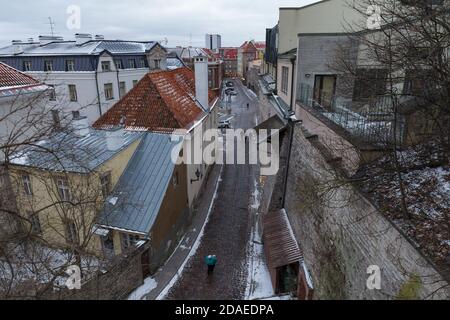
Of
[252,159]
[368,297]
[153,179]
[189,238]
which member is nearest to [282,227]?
[189,238]

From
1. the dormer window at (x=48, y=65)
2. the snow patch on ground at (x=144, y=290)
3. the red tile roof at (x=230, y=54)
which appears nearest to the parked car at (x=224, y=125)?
the dormer window at (x=48, y=65)

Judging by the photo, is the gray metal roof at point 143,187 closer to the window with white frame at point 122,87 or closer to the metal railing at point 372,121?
the metal railing at point 372,121

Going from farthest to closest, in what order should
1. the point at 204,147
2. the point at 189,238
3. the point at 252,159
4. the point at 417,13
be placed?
the point at 252,159
the point at 204,147
the point at 189,238
the point at 417,13

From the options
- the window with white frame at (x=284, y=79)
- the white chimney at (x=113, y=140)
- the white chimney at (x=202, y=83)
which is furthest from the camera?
the white chimney at (x=202, y=83)

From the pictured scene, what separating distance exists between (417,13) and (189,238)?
1149 centimetres

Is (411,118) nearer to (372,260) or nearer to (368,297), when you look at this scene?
(372,260)

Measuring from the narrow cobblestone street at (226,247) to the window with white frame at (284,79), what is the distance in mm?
5983

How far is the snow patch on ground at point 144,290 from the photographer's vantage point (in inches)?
423

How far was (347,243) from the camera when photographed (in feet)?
24.5

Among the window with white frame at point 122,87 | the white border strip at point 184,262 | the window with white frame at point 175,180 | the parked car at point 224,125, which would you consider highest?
the window with white frame at point 122,87

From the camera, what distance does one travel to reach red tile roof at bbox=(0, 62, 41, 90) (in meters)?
11.0

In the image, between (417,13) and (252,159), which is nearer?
(417,13)
